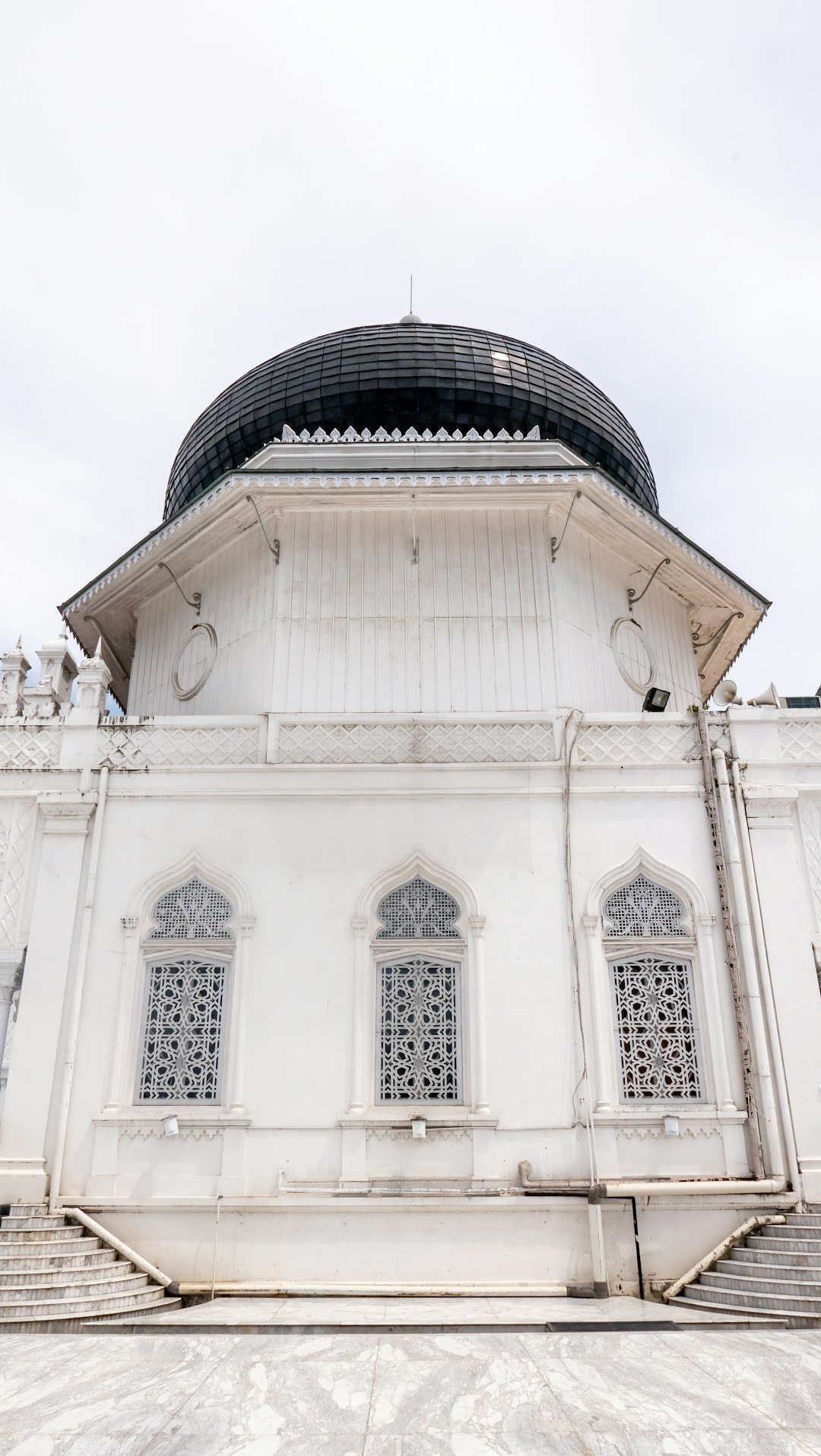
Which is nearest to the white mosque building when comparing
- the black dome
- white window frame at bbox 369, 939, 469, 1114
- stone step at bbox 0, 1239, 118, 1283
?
white window frame at bbox 369, 939, 469, 1114

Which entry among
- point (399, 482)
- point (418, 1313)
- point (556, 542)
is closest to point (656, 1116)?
point (418, 1313)

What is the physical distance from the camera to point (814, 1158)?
24.9 ft

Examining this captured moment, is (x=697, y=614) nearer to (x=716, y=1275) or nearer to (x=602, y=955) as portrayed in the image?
(x=602, y=955)

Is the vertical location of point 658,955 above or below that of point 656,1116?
above

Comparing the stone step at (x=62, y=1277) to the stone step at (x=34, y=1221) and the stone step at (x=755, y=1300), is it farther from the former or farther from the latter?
the stone step at (x=755, y=1300)

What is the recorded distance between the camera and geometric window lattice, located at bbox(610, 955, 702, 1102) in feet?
25.9

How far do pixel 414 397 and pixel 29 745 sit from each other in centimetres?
544

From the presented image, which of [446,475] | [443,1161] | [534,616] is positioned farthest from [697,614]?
[443,1161]

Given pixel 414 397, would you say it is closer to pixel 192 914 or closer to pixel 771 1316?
pixel 192 914

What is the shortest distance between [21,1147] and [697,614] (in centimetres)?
861

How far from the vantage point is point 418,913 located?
8375mm

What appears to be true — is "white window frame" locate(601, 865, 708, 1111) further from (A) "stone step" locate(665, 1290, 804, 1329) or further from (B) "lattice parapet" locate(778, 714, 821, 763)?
(B) "lattice parapet" locate(778, 714, 821, 763)

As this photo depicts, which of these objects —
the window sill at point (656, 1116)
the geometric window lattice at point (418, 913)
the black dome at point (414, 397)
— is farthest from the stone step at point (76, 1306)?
the black dome at point (414, 397)

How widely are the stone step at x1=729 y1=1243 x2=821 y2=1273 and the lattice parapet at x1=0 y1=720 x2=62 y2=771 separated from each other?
263 inches
